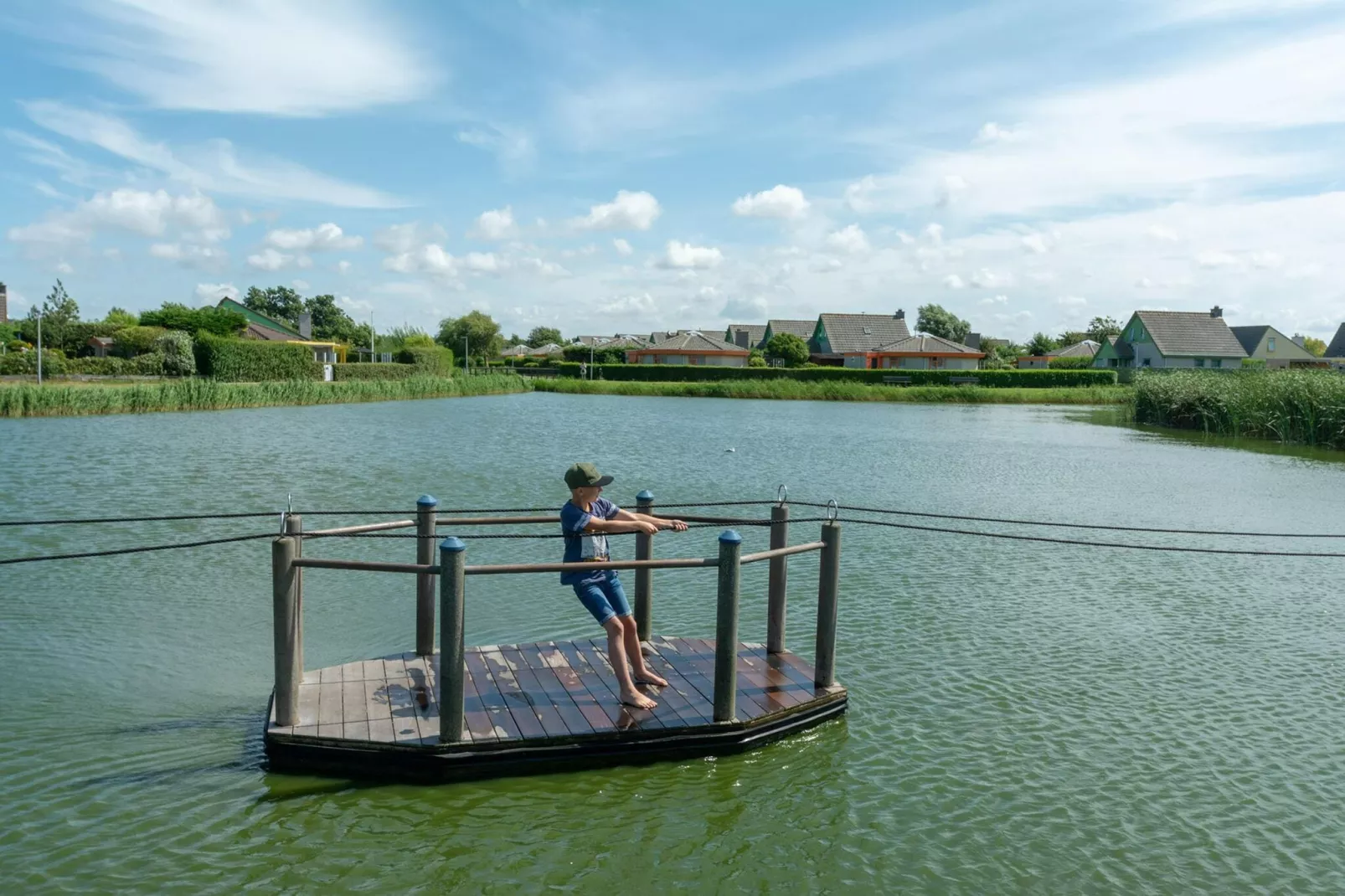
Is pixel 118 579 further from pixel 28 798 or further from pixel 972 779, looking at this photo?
pixel 972 779

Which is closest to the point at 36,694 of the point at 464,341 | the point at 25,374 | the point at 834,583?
the point at 834,583

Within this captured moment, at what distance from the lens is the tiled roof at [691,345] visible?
97.9m

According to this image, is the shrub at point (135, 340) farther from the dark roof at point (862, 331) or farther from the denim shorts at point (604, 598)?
the denim shorts at point (604, 598)

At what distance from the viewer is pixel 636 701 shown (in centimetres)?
735

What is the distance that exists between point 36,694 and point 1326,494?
988 inches

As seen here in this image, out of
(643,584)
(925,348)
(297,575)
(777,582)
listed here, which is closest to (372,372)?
(925,348)

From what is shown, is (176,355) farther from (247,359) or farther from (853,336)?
(853,336)

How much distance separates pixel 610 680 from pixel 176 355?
186 feet

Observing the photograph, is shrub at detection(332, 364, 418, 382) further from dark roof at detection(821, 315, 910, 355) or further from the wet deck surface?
the wet deck surface

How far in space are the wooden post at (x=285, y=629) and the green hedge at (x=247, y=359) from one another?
2110 inches

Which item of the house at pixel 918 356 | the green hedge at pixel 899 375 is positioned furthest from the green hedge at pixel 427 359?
the house at pixel 918 356

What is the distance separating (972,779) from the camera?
24.1 feet

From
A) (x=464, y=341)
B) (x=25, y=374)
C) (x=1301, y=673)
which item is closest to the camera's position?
(x=1301, y=673)

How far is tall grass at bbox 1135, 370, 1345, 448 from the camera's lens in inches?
1359
